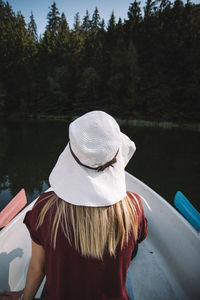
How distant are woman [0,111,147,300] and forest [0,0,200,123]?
17.5 metres

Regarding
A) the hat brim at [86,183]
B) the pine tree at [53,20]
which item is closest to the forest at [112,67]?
the pine tree at [53,20]

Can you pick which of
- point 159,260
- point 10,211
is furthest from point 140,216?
point 10,211

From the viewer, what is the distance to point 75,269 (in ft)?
1.88

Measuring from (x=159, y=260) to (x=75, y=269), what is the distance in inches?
65.0

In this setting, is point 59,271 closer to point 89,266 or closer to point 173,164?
point 89,266

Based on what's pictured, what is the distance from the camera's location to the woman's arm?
2.11 feet

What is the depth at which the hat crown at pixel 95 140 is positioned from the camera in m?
0.51

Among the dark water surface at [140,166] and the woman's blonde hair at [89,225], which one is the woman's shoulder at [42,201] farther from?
the dark water surface at [140,166]

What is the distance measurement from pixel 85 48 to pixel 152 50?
36.9 ft

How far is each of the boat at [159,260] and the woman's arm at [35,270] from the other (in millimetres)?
867

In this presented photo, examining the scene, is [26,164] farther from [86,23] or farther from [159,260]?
[86,23]

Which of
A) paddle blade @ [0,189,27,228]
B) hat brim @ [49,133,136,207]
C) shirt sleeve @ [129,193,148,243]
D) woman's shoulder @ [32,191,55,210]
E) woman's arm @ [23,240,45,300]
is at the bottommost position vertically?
paddle blade @ [0,189,27,228]

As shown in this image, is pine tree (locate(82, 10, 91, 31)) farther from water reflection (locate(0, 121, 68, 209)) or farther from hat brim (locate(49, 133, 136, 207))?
hat brim (locate(49, 133, 136, 207))

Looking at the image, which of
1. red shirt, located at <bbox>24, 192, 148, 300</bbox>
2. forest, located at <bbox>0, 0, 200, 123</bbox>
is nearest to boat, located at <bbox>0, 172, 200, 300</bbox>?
red shirt, located at <bbox>24, 192, 148, 300</bbox>
